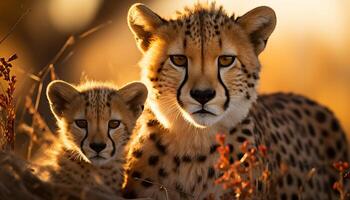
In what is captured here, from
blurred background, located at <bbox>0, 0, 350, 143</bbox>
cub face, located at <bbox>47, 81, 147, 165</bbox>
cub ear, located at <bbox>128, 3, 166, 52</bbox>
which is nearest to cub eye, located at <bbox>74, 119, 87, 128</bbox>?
cub face, located at <bbox>47, 81, 147, 165</bbox>

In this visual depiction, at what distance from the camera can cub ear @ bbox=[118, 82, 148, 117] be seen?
Result: 525cm

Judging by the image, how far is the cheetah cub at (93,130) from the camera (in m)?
5.04

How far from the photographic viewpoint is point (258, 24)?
5336 mm

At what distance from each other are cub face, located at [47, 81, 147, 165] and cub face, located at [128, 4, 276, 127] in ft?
0.58

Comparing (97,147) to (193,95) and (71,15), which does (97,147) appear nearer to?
(193,95)

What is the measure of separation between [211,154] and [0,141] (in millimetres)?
Result: 1131

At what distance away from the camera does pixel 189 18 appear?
5246 mm

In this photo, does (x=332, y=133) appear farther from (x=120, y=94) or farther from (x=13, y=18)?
(x=13, y=18)

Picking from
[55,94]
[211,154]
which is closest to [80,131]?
[55,94]

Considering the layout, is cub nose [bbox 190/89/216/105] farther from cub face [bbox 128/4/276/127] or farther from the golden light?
the golden light

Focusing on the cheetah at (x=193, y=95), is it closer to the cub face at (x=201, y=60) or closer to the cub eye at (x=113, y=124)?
the cub face at (x=201, y=60)

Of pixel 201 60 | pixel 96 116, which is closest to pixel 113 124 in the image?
pixel 96 116

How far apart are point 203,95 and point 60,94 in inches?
36.1

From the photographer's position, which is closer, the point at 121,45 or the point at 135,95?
the point at 135,95
